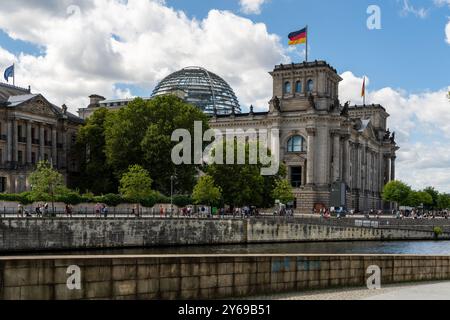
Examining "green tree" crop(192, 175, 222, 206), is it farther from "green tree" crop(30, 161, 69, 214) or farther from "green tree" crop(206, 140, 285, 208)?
"green tree" crop(30, 161, 69, 214)

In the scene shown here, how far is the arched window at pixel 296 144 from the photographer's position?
11606 cm

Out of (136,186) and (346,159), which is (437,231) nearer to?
(346,159)

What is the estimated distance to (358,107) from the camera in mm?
159625

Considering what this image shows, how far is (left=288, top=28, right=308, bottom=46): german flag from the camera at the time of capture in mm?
103438

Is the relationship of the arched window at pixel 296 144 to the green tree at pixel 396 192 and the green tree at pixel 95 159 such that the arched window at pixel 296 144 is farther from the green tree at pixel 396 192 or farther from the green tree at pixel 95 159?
the green tree at pixel 95 159

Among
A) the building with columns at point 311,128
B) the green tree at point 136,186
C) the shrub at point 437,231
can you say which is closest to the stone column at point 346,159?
the building with columns at point 311,128

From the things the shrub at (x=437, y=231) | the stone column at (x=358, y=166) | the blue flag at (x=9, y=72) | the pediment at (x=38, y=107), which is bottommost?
the shrub at (x=437, y=231)

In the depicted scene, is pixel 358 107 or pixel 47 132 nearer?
pixel 47 132

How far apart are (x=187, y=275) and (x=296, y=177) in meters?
101

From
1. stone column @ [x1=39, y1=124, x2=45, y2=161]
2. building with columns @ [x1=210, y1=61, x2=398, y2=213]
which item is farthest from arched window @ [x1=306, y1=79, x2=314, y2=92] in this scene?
stone column @ [x1=39, y1=124, x2=45, y2=161]

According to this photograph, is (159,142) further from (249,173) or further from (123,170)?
(249,173)

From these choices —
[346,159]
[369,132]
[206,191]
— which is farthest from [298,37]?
[369,132]

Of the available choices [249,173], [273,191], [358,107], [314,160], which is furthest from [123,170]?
[358,107]
